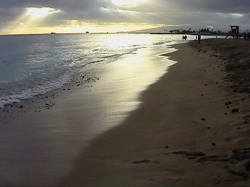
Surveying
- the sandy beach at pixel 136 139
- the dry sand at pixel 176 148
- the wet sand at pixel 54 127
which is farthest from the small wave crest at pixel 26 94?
the dry sand at pixel 176 148

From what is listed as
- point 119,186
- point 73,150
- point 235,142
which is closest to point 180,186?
point 119,186

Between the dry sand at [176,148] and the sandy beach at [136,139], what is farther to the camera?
the sandy beach at [136,139]

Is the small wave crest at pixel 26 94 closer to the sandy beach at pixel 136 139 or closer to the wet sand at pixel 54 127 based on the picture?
the wet sand at pixel 54 127

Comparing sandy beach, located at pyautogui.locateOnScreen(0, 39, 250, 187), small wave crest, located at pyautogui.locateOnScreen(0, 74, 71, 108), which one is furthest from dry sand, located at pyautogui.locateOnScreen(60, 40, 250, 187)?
small wave crest, located at pyautogui.locateOnScreen(0, 74, 71, 108)

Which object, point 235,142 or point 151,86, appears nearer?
point 235,142

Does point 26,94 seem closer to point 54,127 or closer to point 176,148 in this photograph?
point 54,127

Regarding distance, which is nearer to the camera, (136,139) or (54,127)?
(136,139)

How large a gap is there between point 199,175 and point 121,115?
4.89 metres

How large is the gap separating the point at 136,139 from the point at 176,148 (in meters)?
1.26

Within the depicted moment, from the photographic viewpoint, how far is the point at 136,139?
283 inches

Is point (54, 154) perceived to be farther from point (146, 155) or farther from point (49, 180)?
point (146, 155)

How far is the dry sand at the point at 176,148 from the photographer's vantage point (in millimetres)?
4977

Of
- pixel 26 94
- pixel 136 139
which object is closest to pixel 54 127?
pixel 136 139

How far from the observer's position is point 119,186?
16.2 feet
